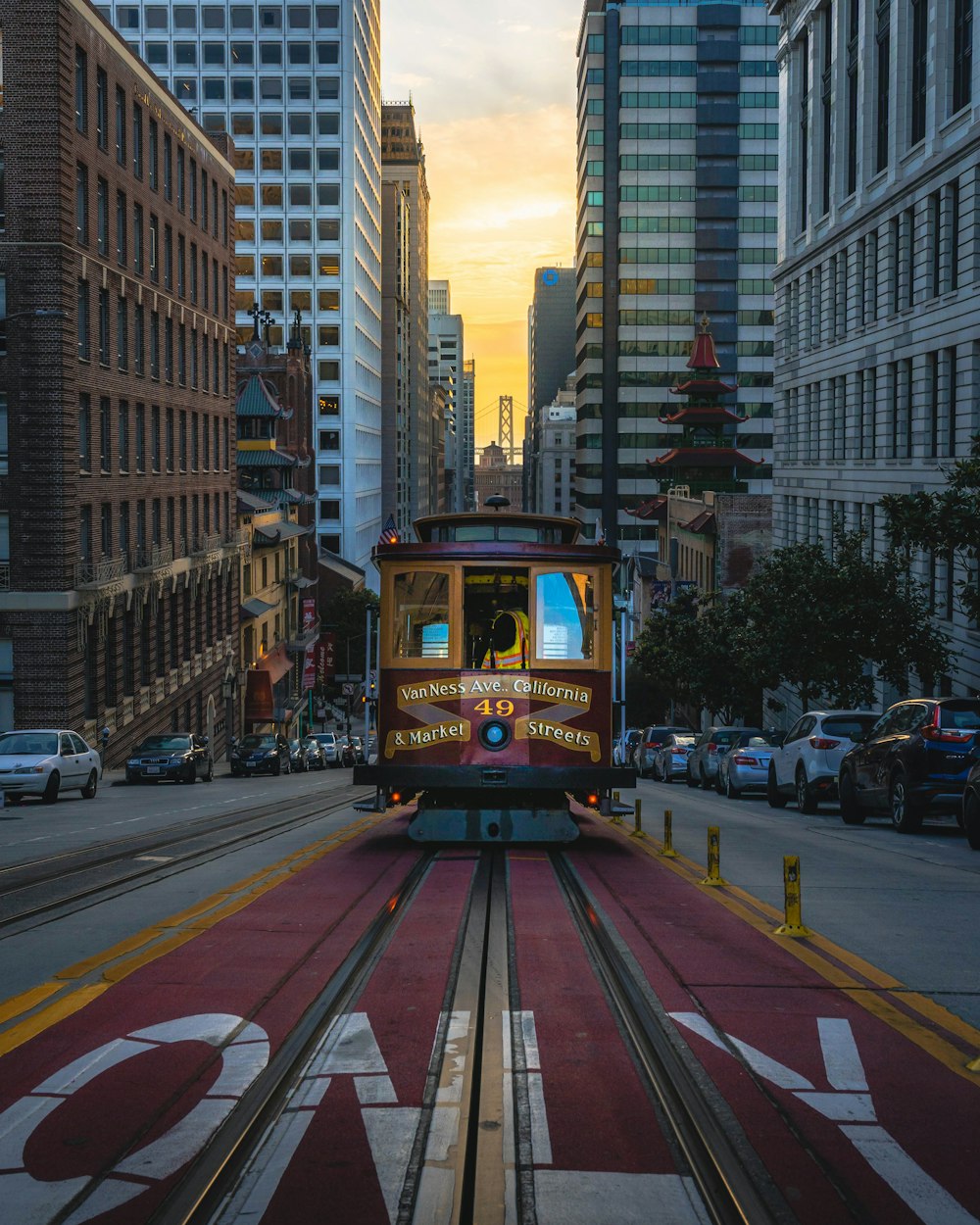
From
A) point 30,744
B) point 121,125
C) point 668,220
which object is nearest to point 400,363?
point 668,220

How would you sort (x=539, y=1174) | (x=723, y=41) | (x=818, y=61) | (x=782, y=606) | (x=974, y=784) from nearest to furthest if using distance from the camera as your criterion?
(x=539, y=1174)
(x=974, y=784)
(x=782, y=606)
(x=818, y=61)
(x=723, y=41)

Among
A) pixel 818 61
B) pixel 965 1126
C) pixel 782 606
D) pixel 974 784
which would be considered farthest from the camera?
pixel 818 61

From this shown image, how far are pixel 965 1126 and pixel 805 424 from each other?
5336cm

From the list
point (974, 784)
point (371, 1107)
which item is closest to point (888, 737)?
point (974, 784)

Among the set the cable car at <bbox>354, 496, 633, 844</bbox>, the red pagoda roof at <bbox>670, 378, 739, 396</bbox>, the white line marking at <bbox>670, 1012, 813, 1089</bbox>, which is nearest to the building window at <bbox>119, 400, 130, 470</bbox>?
the cable car at <bbox>354, 496, 633, 844</bbox>

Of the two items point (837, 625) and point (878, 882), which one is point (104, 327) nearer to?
point (837, 625)

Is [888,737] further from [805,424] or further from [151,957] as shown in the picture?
[805,424]

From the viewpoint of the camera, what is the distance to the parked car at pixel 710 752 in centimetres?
3562

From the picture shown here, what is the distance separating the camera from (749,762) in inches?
1223

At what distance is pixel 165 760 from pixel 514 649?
26004 millimetres

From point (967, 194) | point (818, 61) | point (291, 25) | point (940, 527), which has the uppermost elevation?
point (291, 25)

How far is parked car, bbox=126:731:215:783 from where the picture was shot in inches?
1563

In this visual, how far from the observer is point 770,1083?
7.23 meters

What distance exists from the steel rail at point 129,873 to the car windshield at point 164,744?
1883 cm
